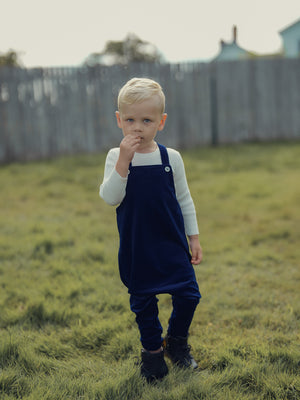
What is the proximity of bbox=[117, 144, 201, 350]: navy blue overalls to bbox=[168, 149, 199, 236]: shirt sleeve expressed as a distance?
0.21ft

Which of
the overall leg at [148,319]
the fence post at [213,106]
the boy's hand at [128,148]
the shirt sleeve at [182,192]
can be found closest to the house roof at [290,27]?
the fence post at [213,106]

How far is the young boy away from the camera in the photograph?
2086 mm

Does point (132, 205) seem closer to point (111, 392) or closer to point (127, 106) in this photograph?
point (127, 106)

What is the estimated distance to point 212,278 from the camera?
3.68 m

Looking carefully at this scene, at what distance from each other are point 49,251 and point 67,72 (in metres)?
5.58

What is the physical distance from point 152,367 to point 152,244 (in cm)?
66

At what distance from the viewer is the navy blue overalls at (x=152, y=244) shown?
2.14m

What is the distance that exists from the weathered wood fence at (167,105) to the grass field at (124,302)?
2.71 meters

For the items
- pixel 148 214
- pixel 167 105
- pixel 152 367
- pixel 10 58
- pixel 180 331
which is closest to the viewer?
pixel 148 214

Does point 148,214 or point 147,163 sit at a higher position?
point 147,163

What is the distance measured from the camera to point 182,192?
232 cm

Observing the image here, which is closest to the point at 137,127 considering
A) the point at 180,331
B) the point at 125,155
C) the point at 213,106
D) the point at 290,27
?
the point at 125,155

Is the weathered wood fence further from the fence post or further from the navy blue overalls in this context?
the navy blue overalls

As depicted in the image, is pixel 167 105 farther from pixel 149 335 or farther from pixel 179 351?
pixel 149 335
